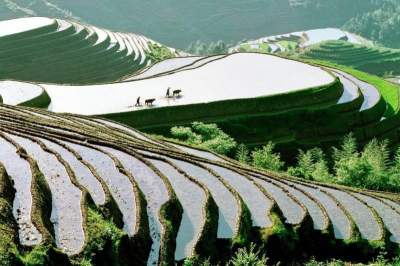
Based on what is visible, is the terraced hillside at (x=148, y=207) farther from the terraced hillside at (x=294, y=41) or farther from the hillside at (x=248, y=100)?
the terraced hillside at (x=294, y=41)

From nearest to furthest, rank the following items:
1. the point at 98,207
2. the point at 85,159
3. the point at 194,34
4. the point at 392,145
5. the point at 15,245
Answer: the point at 15,245, the point at 98,207, the point at 85,159, the point at 392,145, the point at 194,34

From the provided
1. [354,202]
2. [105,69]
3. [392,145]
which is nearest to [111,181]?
[354,202]

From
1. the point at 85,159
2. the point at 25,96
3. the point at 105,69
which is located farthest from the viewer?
the point at 105,69

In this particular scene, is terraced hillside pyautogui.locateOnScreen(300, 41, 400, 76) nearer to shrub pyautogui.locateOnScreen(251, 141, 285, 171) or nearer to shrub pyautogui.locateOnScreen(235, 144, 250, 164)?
shrub pyautogui.locateOnScreen(235, 144, 250, 164)

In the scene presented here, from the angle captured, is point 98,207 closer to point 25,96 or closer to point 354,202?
point 354,202

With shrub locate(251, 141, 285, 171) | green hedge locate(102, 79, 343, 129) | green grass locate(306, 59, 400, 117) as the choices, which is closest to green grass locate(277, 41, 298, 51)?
green grass locate(306, 59, 400, 117)

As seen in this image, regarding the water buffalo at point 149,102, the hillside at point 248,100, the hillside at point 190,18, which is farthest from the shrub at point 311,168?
the hillside at point 190,18

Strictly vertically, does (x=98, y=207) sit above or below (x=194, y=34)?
above
